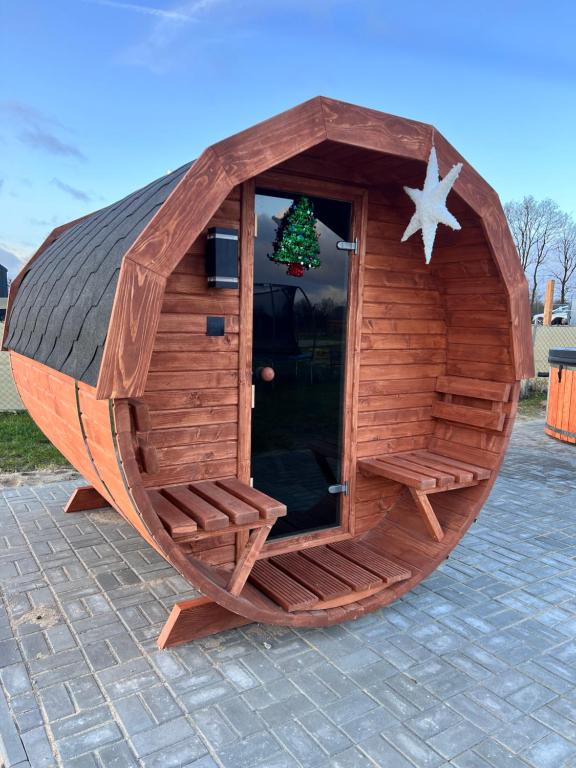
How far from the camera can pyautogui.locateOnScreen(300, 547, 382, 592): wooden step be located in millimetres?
3707

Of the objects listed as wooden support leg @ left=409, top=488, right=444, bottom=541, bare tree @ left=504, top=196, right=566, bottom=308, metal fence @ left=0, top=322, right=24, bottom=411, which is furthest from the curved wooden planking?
bare tree @ left=504, top=196, right=566, bottom=308

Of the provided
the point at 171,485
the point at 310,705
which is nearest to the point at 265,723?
the point at 310,705

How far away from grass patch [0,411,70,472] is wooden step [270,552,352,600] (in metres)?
3.93

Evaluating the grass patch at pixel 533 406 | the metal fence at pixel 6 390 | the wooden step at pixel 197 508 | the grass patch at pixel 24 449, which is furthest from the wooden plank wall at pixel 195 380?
the grass patch at pixel 533 406

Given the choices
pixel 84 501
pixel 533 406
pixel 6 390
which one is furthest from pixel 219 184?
pixel 533 406

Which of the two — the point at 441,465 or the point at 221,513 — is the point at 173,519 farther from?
the point at 441,465

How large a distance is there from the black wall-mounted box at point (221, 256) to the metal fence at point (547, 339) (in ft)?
45.1

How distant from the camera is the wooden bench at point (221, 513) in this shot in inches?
115

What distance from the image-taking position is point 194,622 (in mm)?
3379

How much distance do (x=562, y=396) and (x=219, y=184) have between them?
795 cm

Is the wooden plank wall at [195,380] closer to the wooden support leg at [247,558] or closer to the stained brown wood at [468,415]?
the wooden support leg at [247,558]

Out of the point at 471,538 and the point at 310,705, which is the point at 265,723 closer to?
the point at 310,705

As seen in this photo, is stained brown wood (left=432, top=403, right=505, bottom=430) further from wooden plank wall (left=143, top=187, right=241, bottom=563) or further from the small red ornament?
wooden plank wall (left=143, top=187, right=241, bottom=563)

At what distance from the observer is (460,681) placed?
122 inches
